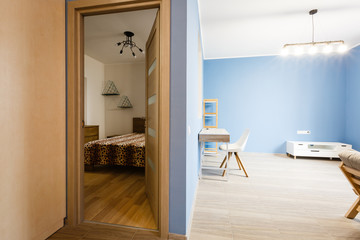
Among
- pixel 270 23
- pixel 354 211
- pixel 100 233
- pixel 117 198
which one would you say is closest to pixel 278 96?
pixel 270 23

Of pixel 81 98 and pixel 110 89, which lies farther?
pixel 110 89

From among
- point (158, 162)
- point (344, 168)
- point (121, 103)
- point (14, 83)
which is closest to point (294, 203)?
point (344, 168)

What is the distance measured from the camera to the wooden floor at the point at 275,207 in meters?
1.47

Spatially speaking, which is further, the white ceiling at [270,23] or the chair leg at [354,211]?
the white ceiling at [270,23]

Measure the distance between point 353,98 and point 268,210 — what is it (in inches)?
161

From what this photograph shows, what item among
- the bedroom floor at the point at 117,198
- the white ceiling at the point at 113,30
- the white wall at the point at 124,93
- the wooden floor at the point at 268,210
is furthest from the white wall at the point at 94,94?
the wooden floor at the point at 268,210

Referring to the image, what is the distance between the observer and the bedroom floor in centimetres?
164

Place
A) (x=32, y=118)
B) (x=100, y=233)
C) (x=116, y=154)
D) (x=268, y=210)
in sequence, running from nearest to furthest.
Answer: (x=32, y=118)
(x=100, y=233)
(x=268, y=210)
(x=116, y=154)

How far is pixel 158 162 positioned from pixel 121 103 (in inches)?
174

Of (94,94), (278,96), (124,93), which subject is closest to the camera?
(278,96)

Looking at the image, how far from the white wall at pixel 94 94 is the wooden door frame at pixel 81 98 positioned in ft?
12.4

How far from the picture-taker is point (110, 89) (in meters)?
5.35

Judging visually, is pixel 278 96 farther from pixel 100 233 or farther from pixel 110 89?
pixel 110 89

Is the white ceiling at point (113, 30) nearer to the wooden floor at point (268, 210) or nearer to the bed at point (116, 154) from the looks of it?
the bed at point (116, 154)
